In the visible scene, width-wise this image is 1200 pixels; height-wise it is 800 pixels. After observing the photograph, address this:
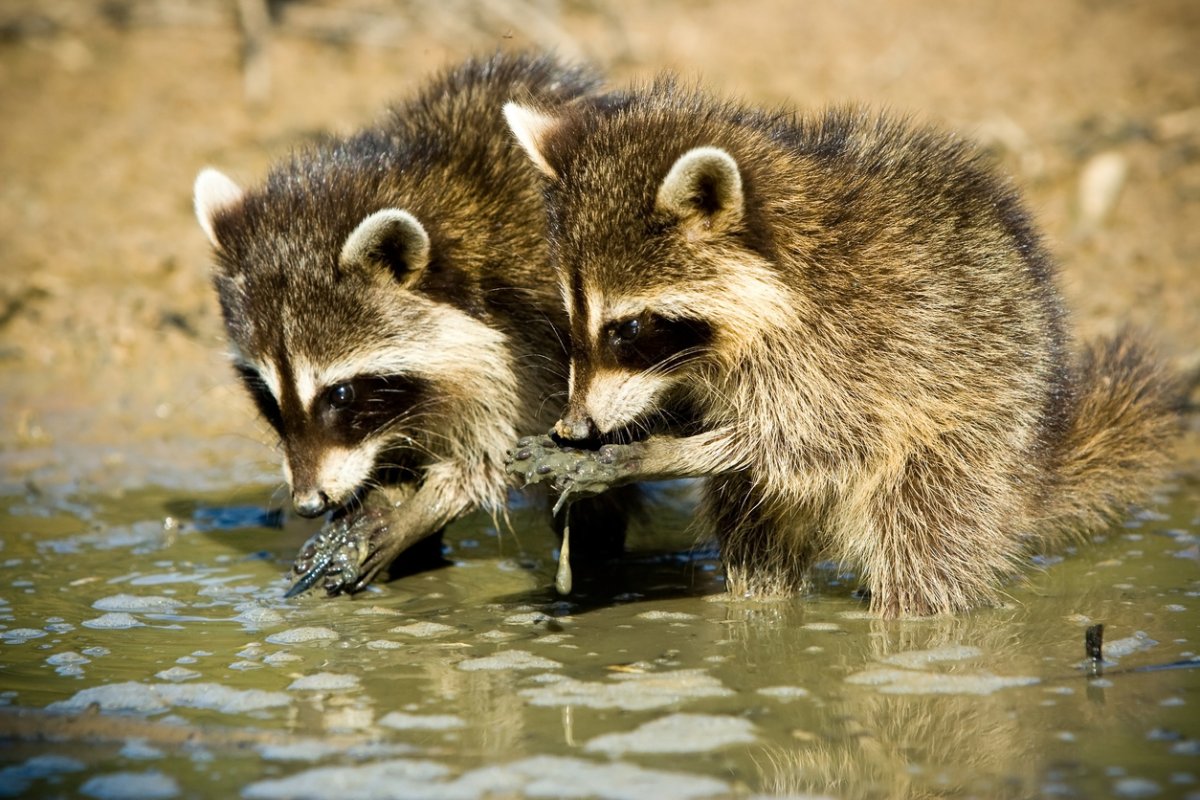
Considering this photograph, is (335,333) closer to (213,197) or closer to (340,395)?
(340,395)

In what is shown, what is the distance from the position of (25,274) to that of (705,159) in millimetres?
6721

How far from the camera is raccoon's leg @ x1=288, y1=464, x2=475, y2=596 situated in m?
5.53

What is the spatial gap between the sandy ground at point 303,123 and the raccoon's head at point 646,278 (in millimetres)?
2750

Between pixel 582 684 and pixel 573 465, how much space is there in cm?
86

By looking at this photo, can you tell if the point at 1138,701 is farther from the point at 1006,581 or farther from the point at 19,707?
the point at 19,707

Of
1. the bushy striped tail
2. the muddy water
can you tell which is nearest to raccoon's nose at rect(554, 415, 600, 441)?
the muddy water

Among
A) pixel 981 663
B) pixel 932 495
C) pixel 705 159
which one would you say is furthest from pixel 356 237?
pixel 981 663

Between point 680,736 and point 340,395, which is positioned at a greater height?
point 340,395

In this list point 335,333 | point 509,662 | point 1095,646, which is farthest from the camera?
point 335,333

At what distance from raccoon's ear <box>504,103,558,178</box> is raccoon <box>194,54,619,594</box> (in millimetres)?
515

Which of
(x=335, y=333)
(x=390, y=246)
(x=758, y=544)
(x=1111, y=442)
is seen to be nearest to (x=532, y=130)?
(x=390, y=246)

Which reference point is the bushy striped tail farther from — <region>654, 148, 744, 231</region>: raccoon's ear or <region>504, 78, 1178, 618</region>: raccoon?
<region>654, 148, 744, 231</region>: raccoon's ear

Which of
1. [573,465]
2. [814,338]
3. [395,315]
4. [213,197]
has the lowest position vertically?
[573,465]

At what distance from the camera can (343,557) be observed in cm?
553
